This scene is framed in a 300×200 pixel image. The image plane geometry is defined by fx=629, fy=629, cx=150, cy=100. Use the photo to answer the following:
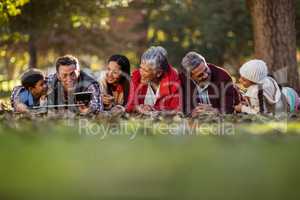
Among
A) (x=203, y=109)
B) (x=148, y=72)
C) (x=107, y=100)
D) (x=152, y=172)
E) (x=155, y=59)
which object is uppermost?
(x=155, y=59)

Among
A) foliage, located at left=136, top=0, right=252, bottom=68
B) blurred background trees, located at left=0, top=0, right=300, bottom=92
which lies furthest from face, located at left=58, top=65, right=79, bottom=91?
foliage, located at left=136, top=0, right=252, bottom=68

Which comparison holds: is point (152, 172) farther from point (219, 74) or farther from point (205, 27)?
point (205, 27)

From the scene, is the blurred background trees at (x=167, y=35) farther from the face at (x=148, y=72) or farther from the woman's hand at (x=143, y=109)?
the woman's hand at (x=143, y=109)

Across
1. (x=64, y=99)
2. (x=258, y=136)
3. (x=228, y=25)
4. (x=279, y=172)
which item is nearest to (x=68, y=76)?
(x=64, y=99)

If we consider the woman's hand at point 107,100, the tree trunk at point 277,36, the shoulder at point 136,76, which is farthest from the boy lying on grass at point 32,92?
the tree trunk at point 277,36

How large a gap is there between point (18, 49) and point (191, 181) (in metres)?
28.8

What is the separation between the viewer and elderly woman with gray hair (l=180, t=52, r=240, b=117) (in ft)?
25.9

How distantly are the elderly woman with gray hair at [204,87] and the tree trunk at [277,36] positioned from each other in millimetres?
3692

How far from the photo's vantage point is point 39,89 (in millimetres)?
8695

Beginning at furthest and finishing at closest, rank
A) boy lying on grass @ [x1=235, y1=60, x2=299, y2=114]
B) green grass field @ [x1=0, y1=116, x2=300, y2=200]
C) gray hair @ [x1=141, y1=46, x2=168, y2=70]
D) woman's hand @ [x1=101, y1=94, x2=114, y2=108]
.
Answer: woman's hand @ [x1=101, y1=94, x2=114, y2=108], boy lying on grass @ [x1=235, y1=60, x2=299, y2=114], gray hair @ [x1=141, y1=46, x2=168, y2=70], green grass field @ [x1=0, y1=116, x2=300, y2=200]

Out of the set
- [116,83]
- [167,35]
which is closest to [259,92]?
[116,83]

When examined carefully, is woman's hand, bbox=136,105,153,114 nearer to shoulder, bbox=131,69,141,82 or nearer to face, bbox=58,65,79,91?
shoulder, bbox=131,69,141,82

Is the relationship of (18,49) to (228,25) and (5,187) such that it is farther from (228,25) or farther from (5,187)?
(5,187)

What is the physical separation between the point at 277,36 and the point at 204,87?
4270 millimetres
